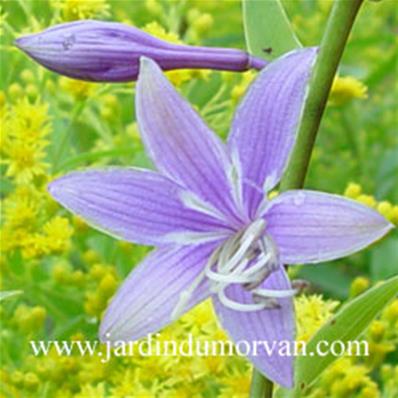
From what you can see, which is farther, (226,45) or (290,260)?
(226,45)

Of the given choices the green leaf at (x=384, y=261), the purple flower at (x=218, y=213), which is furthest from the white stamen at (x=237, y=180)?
the green leaf at (x=384, y=261)

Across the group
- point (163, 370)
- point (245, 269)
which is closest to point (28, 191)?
point (163, 370)

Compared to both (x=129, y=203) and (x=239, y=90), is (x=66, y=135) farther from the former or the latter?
(x=129, y=203)

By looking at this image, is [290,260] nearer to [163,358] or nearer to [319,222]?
[319,222]

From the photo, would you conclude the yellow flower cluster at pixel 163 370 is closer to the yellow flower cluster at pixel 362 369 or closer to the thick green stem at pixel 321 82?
the yellow flower cluster at pixel 362 369

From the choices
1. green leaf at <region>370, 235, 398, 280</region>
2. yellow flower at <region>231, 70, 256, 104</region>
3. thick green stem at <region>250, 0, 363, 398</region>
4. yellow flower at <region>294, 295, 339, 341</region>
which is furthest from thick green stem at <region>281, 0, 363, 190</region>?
green leaf at <region>370, 235, 398, 280</region>

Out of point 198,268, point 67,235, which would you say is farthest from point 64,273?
point 198,268
